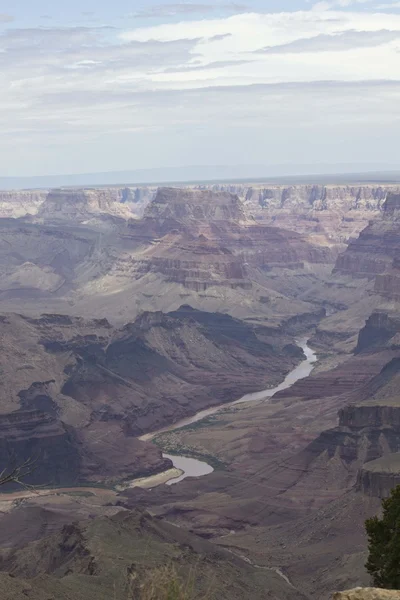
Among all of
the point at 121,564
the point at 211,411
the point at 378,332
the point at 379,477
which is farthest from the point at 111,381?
the point at 121,564

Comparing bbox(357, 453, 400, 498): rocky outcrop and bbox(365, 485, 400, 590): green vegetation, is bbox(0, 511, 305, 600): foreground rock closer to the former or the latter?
bbox(365, 485, 400, 590): green vegetation

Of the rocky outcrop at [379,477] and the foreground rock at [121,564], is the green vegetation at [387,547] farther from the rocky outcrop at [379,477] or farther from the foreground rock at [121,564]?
the rocky outcrop at [379,477]

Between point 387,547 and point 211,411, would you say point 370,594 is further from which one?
point 211,411

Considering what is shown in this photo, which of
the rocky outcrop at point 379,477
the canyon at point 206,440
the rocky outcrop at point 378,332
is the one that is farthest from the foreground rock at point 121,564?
the rocky outcrop at point 378,332

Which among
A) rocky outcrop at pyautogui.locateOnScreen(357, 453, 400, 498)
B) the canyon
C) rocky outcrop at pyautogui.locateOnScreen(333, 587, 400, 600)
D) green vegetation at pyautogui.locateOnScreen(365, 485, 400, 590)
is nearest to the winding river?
the canyon

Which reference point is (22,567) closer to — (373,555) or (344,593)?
(373,555)

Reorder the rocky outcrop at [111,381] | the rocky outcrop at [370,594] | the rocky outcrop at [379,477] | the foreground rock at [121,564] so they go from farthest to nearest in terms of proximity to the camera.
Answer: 1. the rocky outcrop at [111,381]
2. the rocky outcrop at [379,477]
3. the foreground rock at [121,564]
4. the rocky outcrop at [370,594]

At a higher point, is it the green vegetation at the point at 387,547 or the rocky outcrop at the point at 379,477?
the green vegetation at the point at 387,547
